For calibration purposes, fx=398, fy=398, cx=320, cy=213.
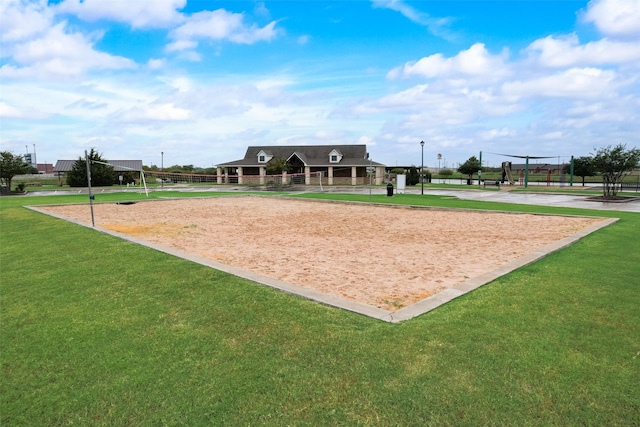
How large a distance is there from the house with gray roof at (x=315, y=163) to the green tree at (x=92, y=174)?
15002 mm

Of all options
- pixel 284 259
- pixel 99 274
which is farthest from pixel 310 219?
pixel 99 274

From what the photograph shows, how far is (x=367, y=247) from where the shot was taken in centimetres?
1011

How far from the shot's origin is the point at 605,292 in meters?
5.63

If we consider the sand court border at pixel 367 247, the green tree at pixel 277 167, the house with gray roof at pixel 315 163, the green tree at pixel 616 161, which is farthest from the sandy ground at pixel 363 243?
the house with gray roof at pixel 315 163

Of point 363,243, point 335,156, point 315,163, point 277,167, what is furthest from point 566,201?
point 315,163

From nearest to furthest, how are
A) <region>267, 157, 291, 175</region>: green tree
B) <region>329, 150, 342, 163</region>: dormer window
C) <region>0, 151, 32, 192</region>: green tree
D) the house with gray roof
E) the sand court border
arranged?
the sand court border → <region>0, 151, 32, 192</region>: green tree → <region>267, 157, 291, 175</region>: green tree → the house with gray roof → <region>329, 150, 342, 163</region>: dormer window

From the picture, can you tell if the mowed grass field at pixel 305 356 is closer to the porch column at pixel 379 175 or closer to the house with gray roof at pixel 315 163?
the house with gray roof at pixel 315 163

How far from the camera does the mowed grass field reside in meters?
3.08

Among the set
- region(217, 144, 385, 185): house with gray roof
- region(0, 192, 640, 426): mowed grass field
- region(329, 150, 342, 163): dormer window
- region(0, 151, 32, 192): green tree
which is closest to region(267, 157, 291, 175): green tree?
region(217, 144, 385, 185): house with gray roof

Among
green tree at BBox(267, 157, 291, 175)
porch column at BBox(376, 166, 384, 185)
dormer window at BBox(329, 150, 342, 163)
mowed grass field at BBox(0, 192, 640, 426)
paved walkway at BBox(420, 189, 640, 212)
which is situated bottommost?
mowed grass field at BBox(0, 192, 640, 426)

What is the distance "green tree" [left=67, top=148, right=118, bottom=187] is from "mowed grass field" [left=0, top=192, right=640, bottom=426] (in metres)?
50.8

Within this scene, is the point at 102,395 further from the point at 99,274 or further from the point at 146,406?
the point at 99,274

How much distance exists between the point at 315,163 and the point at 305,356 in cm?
5625

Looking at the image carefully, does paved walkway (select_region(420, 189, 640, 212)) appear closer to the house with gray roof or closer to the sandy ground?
the sandy ground
